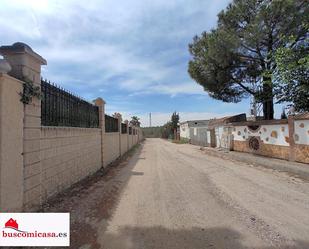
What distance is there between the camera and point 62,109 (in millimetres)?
7262

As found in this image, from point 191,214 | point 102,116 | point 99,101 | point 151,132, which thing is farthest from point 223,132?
point 151,132

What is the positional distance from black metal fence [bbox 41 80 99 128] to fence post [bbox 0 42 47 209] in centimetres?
60

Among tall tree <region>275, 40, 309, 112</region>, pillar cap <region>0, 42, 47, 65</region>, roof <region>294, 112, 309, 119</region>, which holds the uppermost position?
tall tree <region>275, 40, 309, 112</region>

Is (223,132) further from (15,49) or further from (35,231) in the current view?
(35,231)

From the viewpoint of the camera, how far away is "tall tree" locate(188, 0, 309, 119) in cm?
1544

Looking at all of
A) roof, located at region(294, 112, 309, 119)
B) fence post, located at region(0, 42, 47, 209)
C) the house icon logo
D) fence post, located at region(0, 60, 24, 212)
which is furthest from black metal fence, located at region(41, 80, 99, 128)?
roof, located at region(294, 112, 309, 119)

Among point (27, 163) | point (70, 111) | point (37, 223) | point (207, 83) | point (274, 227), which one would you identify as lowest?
point (274, 227)

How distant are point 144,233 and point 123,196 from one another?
103 inches

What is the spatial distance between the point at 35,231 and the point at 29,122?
1.91m

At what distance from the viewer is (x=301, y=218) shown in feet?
16.8

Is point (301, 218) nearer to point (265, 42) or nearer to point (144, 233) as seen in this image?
point (144, 233)

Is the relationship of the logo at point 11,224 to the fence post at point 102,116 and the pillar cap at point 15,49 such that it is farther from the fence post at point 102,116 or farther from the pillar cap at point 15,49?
the fence post at point 102,116

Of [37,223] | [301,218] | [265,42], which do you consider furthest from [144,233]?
[265,42]

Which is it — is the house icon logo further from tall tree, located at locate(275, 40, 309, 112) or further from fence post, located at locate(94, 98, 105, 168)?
tall tree, located at locate(275, 40, 309, 112)
